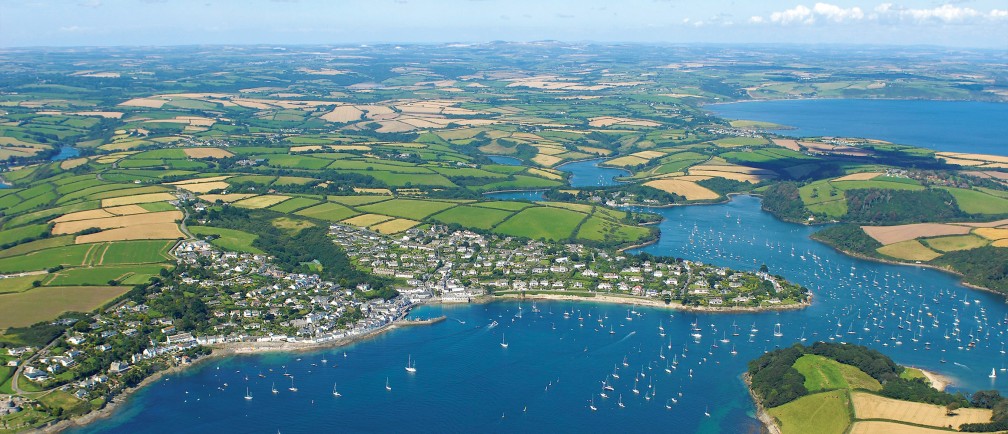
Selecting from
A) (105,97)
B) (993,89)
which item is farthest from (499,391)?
(993,89)

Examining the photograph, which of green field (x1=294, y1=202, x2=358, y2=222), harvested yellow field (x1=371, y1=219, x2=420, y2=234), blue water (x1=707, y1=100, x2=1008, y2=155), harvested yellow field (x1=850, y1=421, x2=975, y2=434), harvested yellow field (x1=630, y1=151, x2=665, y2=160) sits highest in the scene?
harvested yellow field (x1=850, y1=421, x2=975, y2=434)

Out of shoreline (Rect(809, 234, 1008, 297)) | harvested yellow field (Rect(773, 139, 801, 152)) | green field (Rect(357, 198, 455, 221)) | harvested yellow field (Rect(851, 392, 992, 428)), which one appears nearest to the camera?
harvested yellow field (Rect(851, 392, 992, 428))

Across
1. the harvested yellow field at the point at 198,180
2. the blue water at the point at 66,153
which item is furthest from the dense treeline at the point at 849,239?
the blue water at the point at 66,153

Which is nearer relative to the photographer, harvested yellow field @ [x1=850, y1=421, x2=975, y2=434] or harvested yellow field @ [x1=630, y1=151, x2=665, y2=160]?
harvested yellow field @ [x1=850, y1=421, x2=975, y2=434]

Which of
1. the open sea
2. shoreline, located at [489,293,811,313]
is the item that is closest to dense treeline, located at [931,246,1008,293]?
the open sea

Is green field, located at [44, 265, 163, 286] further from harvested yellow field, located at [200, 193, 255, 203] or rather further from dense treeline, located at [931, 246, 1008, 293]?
dense treeline, located at [931, 246, 1008, 293]

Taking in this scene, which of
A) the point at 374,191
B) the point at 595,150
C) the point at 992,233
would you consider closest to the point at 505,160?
the point at 595,150
